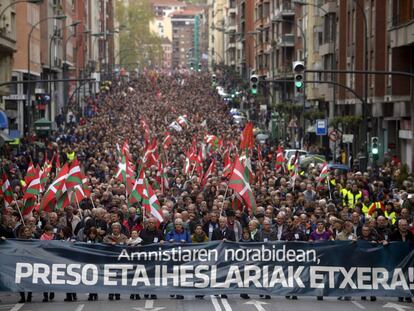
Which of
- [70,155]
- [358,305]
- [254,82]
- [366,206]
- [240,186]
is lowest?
[358,305]

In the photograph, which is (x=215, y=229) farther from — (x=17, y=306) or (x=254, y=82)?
(x=254, y=82)

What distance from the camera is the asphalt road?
17922 millimetres

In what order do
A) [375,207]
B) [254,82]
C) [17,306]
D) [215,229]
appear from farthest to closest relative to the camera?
[254,82]
[375,207]
[215,229]
[17,306]

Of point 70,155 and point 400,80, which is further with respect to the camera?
point 400,80

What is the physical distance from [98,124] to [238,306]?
55.7m

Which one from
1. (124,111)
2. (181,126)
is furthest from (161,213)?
(124,111)

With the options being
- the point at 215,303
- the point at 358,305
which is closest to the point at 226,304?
the point at 215,303

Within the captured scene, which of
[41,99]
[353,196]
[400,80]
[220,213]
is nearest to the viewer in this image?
[220,213]

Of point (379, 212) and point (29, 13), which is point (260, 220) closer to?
point (379, 212)

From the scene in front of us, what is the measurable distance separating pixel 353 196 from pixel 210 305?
33.1ft

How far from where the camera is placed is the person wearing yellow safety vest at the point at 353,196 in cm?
2758

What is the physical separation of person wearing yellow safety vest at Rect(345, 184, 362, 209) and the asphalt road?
836 cm

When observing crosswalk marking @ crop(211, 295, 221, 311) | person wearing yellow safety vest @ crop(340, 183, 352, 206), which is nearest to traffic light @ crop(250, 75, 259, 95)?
person wearing yellow safety vest @ crop(340, 183, 352, 206)

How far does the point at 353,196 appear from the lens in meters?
27.8
